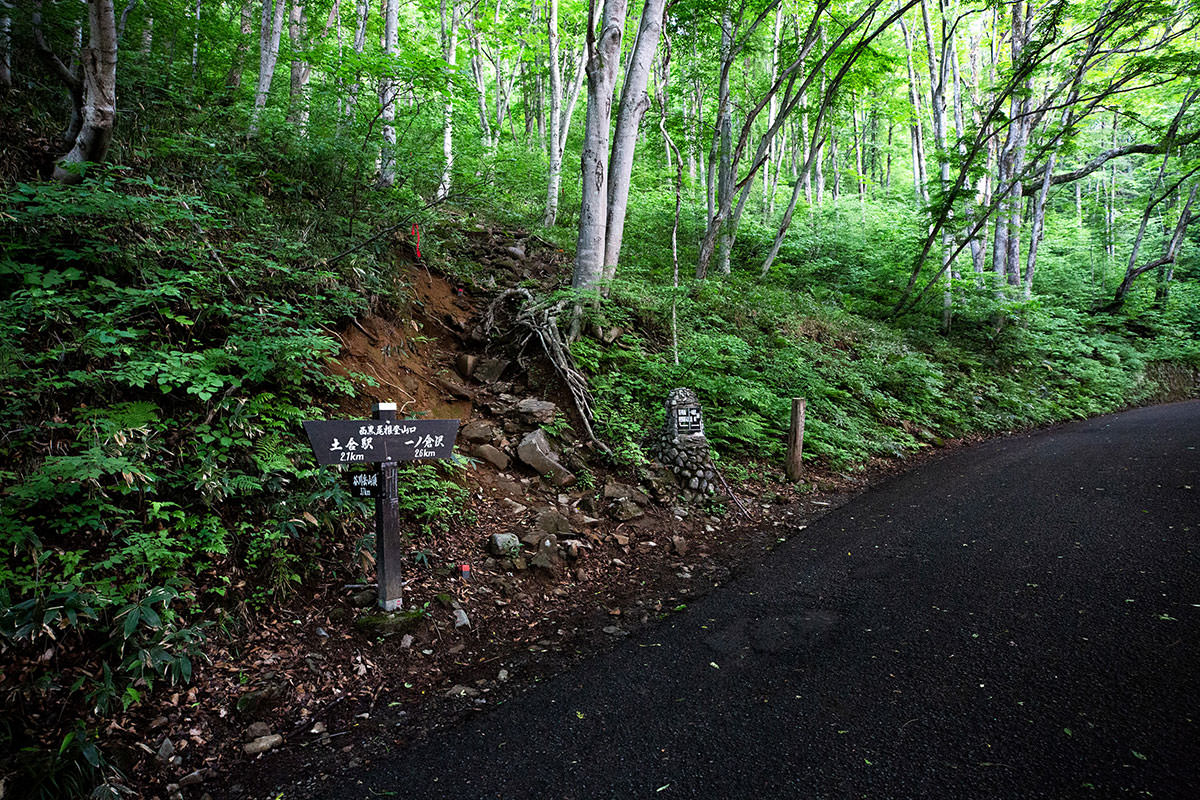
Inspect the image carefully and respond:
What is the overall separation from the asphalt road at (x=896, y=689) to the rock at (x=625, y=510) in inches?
52.4

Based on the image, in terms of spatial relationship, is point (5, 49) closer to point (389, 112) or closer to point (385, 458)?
point (389, 112)

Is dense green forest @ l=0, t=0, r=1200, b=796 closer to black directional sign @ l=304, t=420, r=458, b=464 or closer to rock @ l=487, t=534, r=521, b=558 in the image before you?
rock @ l=487, t=534, r=521, b=558

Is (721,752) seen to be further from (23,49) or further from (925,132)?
(925,132)

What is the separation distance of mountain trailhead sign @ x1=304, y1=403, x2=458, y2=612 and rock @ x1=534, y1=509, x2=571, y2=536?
1.40m

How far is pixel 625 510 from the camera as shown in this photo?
204 inches

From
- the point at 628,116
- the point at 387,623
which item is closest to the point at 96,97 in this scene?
the point at 387,623

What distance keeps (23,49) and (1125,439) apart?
1470 cm

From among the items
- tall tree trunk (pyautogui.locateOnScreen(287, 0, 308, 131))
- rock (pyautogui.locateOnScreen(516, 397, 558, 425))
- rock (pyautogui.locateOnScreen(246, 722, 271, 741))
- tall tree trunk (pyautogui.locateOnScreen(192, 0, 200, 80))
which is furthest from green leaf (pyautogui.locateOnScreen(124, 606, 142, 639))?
tall tree trunk (pyautogui.locateOnScreen(192, 0, 200, 80))

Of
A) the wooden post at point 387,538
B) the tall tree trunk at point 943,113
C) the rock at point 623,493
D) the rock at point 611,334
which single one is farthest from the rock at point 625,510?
the tall tree trunk at point 943,113

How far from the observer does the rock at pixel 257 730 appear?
8.48 ft

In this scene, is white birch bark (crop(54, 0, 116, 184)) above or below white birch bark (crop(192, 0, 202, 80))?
below

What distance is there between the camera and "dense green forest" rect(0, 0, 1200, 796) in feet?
9.34

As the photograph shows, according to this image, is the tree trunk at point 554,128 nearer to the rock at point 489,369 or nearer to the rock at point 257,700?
the rock at point 489,369

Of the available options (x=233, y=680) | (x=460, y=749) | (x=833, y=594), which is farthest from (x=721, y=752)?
(x=233, y=680)
